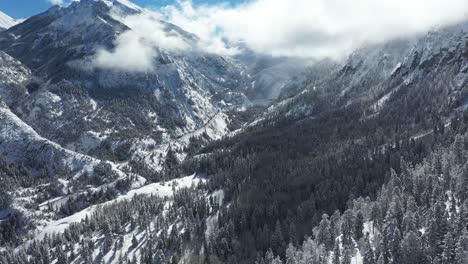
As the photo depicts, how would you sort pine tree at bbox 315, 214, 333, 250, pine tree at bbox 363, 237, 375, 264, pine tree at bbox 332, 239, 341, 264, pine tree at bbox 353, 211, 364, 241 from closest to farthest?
pine tree at bbox 363, 237, 375, 264 → pine tree at bbox 332, 239, 341, 264 → pine tree at bbox 353, 211, 364, 241 → pine tree at bbox 315, 214, 333, 250

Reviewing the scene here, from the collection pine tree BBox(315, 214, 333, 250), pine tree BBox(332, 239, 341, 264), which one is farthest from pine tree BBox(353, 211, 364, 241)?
pine tree BBox(332, 239, 341, 264)

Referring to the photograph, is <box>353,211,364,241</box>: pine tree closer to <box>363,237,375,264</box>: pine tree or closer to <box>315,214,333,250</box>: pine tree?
<box>315,214,333,250</box>: pine tree

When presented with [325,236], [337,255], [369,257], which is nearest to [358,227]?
[325,236]

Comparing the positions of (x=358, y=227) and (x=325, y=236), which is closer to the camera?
(x=358, y=227)

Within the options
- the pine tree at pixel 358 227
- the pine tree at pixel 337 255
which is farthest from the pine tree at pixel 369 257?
the pine tree at pixel 358 227

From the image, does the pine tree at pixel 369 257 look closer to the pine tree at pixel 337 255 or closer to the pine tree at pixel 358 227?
the pine tree at pixel 337 255

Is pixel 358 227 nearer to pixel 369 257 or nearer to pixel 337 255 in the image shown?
pixel 337 255

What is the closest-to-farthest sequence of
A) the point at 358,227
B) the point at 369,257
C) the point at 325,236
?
1. the point at 369,257
2. the point at 358,227
3. the point at 325,236

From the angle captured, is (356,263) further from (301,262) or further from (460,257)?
(460,257)

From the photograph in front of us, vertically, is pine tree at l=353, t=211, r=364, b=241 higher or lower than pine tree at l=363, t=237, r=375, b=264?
higher

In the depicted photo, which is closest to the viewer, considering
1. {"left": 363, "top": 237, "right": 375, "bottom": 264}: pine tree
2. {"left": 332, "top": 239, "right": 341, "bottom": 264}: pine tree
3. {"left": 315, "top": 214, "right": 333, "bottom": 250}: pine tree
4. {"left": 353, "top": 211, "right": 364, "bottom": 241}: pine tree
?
{"left": 363, "top": 237, "right": 375, "bottom": 264}: pine tree

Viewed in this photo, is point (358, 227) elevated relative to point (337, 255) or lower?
elevated
